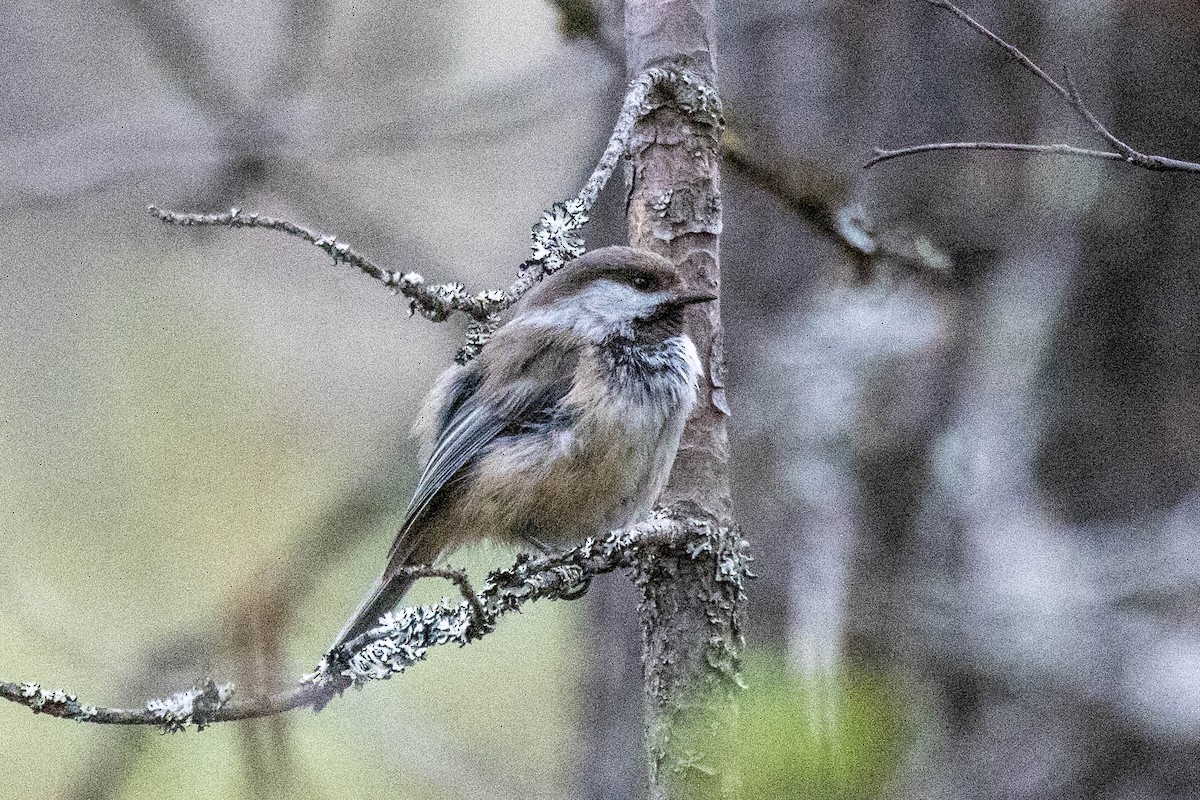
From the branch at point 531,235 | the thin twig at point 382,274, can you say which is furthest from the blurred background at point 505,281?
the thin twig at point 382,274

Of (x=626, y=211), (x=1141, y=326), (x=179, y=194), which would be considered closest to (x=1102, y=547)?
(x=1141, y=326)

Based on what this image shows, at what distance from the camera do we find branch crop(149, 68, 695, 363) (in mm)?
1186

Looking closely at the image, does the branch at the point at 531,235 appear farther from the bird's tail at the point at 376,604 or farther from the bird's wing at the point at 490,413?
the bird's tail at the point at 376,604

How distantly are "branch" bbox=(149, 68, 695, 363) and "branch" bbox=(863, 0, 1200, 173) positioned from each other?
11.7 inches

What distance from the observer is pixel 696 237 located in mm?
1440

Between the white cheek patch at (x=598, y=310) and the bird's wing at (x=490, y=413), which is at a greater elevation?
the white cheek patch at (x=598, y=310)

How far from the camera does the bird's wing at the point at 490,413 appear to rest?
1387 mm

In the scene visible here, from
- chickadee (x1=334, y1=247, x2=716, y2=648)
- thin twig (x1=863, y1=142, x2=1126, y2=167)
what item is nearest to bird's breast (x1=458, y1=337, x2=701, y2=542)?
chickadee (x1=334, y1=247, x2=716, y2=648)

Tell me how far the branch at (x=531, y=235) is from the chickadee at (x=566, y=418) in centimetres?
3

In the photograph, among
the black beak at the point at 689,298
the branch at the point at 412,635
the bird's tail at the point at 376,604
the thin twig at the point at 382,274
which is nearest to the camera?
the branch at the point at 412,635

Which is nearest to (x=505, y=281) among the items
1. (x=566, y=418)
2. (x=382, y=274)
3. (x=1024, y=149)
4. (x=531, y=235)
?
(x=531, y=235)

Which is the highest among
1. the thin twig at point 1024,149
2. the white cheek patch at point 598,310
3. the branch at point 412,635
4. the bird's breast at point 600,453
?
the thin twig at point 1024,149

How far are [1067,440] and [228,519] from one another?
3.46 feet

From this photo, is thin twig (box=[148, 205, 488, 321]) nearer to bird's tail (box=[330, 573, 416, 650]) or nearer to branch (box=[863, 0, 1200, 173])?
bird's tail (box=[330, 573, 416, 650])
